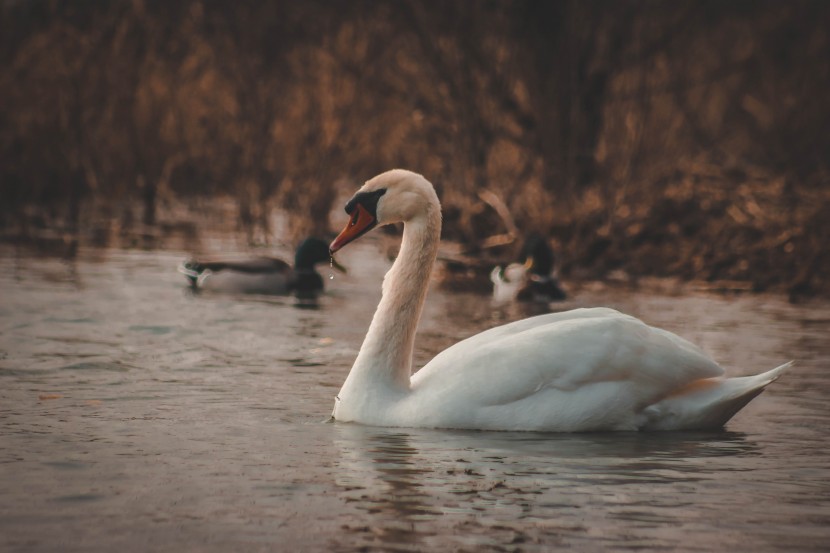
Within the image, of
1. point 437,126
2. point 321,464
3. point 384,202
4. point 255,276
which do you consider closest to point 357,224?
point 384,202

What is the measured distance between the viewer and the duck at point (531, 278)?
14391mm

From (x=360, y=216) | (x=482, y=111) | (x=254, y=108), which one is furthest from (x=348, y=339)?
(x=254, y=108)

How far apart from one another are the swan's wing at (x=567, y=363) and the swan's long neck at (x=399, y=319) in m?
0.18

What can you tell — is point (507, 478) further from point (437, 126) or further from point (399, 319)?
point (437, 126)

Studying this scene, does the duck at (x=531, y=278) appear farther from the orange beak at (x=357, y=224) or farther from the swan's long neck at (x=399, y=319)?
the orange beak at (x=357, y=224)

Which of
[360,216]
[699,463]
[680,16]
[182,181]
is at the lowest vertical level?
[699,463]

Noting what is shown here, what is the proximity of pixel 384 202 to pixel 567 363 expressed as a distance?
54.1 inches

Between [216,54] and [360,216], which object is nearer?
[360,216]

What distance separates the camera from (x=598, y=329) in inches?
303

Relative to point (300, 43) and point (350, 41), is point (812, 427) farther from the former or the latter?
point (300, 43)

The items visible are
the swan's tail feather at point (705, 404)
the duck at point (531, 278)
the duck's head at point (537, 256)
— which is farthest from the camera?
the duck's head at point (537, 256)

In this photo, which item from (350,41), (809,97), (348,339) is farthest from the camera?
(809,97)

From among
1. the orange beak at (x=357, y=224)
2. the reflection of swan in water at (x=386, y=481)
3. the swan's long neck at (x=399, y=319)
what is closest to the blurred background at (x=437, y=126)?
the swan's long neck at (x=399, y=319)

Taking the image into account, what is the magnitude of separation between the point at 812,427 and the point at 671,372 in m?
0.91
